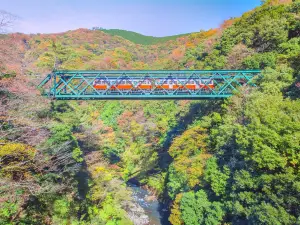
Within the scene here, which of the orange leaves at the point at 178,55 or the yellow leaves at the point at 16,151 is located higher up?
the orange leaves at the point at 178,55

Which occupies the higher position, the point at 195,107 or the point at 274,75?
the point at 274,75

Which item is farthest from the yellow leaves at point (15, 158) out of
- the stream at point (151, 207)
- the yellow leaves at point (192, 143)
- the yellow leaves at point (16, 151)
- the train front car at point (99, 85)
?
the stream at point (151, 207)

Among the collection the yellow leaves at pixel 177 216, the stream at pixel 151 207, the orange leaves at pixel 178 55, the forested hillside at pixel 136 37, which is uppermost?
the forested hillside at pixel 136 37

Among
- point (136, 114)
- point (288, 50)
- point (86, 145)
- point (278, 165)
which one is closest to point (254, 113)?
point (278, 165)

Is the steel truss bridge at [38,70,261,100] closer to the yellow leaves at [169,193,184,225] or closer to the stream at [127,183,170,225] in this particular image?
the yellow leaves at [169,193,184,225]

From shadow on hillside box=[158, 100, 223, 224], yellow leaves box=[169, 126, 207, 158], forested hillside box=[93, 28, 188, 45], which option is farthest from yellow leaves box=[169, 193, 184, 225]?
forested hillside box=[93, 28, 188, 45]

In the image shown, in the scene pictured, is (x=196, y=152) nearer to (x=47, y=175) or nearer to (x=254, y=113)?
(x=254, y=113)

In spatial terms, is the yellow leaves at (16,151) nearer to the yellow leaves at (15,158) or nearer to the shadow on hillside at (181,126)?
the yellow leaves at (15,158)
